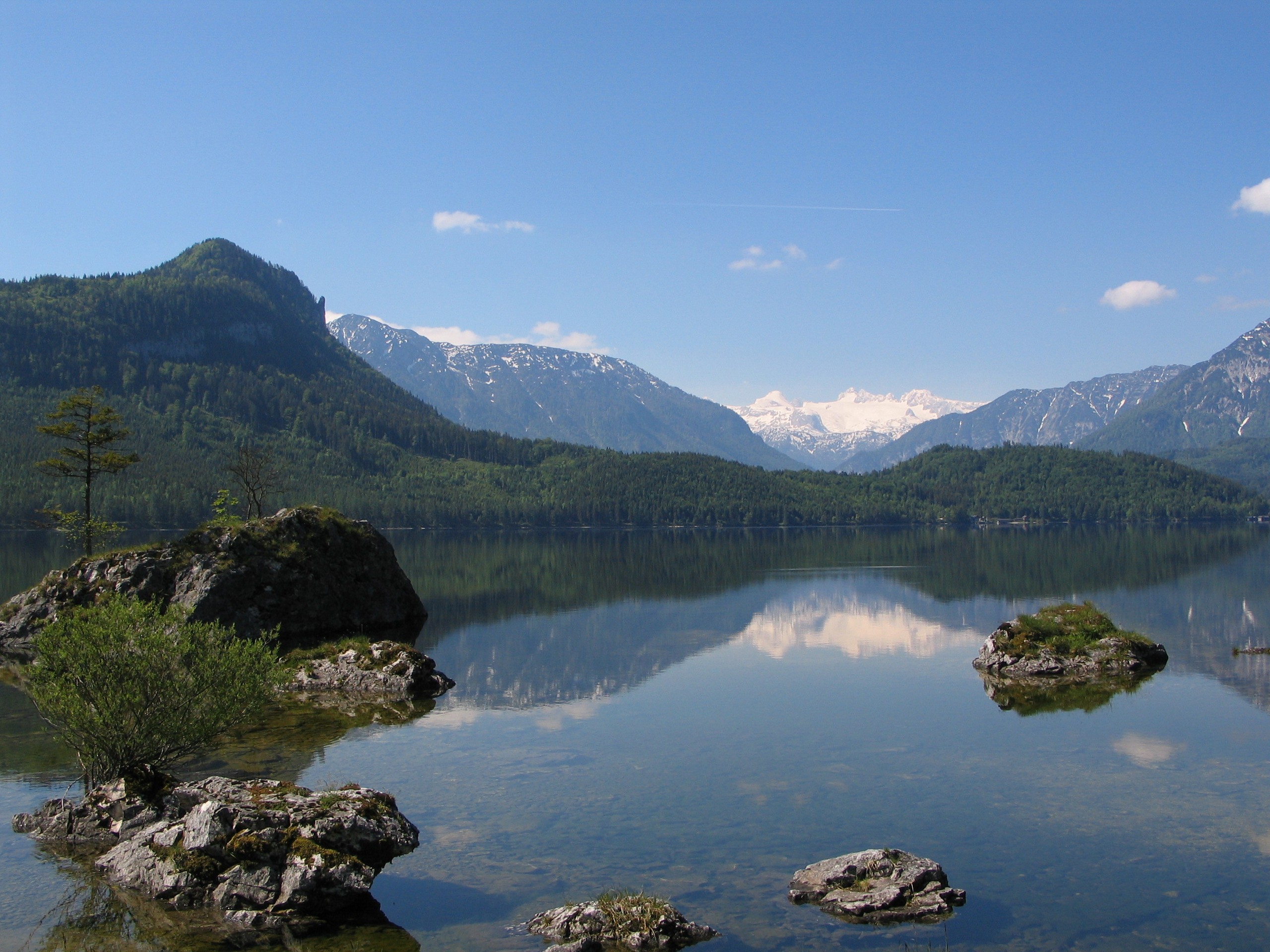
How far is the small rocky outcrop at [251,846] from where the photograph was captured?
20.3 meters

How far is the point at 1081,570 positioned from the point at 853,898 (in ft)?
337

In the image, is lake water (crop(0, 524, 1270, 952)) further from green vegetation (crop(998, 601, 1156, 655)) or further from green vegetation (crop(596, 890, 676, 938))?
green vegetation (crop(998, 601, 1156, 655))

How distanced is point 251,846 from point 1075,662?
42594 mm

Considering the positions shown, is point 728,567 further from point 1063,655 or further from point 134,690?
point 134,690

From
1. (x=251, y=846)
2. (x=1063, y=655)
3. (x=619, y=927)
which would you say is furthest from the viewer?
(x=1063, y=655)

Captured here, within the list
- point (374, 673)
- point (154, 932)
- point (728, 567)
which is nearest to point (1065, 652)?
point (374, 673)

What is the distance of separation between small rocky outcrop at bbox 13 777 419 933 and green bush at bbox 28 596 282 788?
119cm

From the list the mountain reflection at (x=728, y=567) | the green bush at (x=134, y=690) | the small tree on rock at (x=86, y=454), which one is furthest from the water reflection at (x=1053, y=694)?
the small tree on rock at (x=86, y=454)

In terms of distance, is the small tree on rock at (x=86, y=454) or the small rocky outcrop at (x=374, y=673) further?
the small tree on rock at (x=86, y=454)

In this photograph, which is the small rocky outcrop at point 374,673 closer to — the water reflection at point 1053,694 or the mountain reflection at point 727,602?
the mountain reflection at point 727,602

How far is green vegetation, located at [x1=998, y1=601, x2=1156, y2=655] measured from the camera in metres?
50.2

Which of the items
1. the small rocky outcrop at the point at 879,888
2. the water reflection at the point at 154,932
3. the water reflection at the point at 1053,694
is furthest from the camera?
the water reflection at the point at 1053,694

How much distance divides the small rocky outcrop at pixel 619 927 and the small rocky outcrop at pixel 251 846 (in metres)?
4.79

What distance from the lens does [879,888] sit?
67.6 feet
